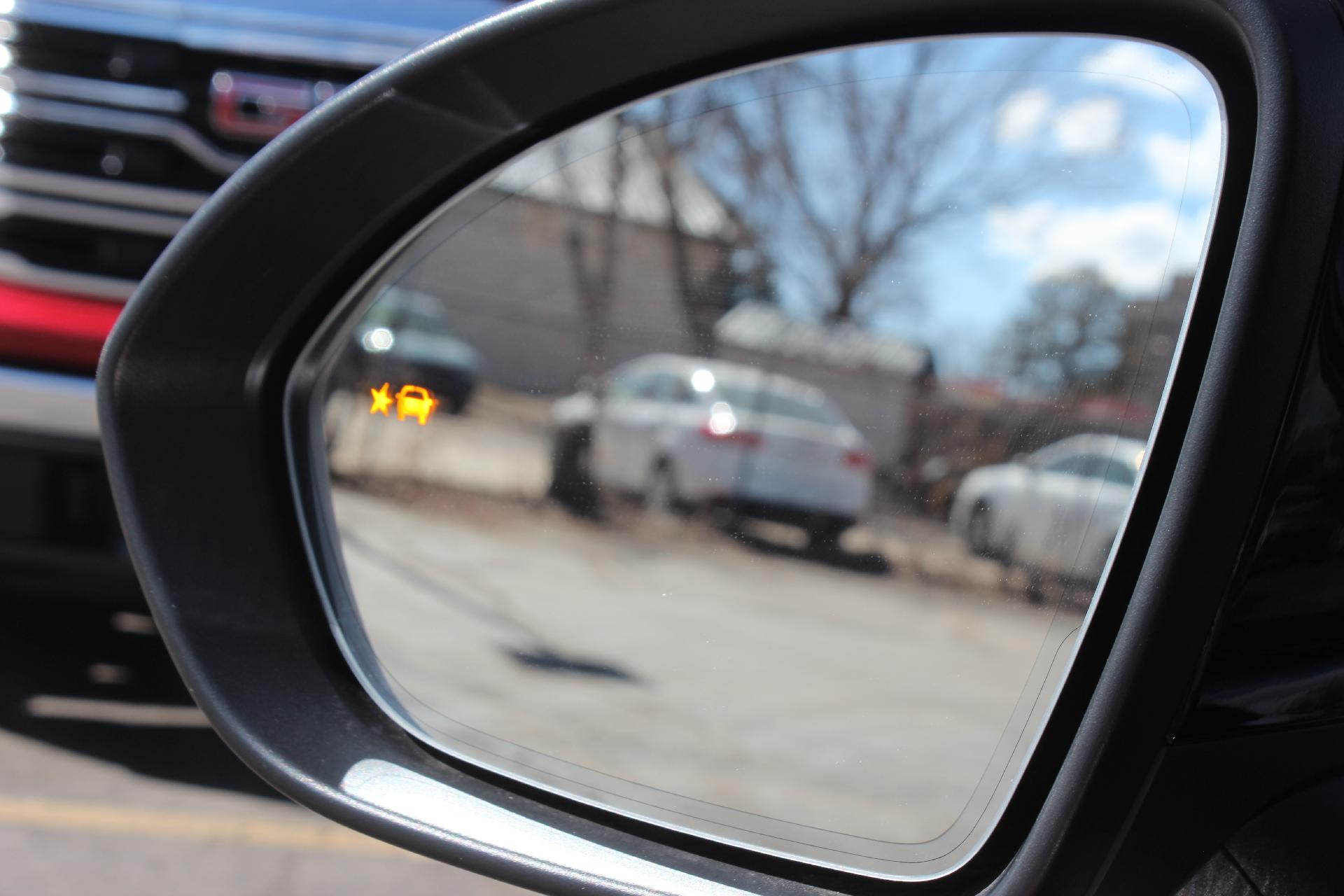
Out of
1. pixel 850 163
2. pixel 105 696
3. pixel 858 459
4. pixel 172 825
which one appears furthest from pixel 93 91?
pixel 858 459

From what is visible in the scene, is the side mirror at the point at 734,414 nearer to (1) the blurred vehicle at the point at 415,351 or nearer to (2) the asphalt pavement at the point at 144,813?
(1) the blurred vehicle at the point at 415,351

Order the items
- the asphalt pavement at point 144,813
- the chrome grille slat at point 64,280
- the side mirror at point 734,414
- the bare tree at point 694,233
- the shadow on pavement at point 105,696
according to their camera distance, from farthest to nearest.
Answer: the shadow on pavement at point 105,696, the chrome grille slat at point 64,280, the asphalt pavement at point 144,813, the bare tree at point 694,233, the side mirror at point 734,414

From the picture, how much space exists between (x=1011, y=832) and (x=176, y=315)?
3.45ft

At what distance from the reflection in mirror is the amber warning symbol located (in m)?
0.01

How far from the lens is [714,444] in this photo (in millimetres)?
2055

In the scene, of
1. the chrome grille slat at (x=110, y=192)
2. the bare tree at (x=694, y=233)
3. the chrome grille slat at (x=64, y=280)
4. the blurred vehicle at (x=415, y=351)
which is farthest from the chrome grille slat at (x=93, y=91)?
the bare tree at (x=694, y=233)

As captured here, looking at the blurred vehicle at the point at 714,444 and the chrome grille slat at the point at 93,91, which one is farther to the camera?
the chrome grille slat at the point at 93,91

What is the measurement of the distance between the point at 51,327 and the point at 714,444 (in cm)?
179

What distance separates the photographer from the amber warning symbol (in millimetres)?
2045

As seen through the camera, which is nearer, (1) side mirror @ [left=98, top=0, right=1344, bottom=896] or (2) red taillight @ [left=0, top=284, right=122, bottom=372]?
(1) side mirror @ [left=98, top=0, right=1344, bottom=896]

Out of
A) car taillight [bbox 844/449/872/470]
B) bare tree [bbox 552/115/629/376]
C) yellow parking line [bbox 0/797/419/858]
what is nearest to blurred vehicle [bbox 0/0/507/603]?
yellow parking line [bbox 0/797/419/858]

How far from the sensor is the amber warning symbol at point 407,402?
2.04m

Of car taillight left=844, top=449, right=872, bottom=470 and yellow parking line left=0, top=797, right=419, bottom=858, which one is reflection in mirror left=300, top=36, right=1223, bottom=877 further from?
yellow parking line left=0, top=797, right=419, bottom=858

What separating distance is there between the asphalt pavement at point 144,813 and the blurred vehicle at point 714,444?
1106 millimetres
